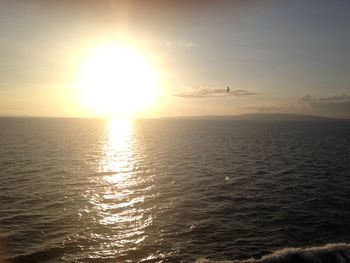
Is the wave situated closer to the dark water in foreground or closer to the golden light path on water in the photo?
the dark water in foreground

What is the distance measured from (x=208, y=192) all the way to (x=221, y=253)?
2069 cm

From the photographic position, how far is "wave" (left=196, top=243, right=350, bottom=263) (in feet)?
89.0

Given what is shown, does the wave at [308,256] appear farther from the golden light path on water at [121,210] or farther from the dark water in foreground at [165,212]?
the golden light path on water at [121,210]

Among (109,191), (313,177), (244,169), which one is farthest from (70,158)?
(313,177)

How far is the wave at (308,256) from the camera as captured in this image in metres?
27.1

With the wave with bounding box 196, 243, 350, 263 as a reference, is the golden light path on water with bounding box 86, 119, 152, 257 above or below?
above

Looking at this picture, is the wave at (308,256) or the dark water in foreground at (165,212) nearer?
the wave at (308,256)

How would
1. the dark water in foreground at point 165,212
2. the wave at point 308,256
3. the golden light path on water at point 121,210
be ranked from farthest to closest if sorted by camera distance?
the golden light path on water at point 121,210 → the dark water in foreground at point 165,212 → the wave at point 308,256

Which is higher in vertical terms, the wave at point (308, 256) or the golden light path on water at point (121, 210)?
Result: the golden light path on water at point (121, 210)

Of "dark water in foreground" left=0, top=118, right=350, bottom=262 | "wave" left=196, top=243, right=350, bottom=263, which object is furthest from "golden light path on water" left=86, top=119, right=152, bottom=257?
"wave" left=196, top=243, right=350, bottom=263

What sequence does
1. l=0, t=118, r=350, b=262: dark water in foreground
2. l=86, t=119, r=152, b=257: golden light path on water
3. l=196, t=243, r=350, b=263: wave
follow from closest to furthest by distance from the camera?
1. l=196, t=243, r=350, b=263: wave
2. l=0, t=118, r=350, b=262: dark water in foreground
3. l=86, t=119, r=152, b=257: golden light path on water

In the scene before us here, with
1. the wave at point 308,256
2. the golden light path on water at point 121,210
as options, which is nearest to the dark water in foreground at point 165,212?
the golden light path on water at point 121,210

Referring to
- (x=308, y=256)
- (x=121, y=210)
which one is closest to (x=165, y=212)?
(x=121, y=210)

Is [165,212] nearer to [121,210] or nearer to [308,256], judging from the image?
[121,210]
